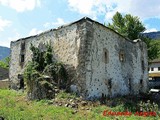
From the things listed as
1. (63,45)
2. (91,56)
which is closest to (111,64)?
(91,56)

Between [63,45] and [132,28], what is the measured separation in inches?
828

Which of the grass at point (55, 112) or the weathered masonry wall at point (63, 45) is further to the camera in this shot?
the weathered masonry wall at point (63, 45)

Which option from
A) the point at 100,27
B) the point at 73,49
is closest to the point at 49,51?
the point at 73,49

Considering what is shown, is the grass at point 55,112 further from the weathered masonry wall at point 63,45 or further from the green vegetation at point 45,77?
the weathered masonry wall at point 63,45

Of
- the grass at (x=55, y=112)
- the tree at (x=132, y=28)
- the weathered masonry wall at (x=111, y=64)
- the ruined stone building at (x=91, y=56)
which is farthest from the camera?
the tree at (x=132, y=28)

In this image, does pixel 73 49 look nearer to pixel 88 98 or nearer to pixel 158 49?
pixel 88 98

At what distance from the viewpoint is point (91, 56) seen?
19031 millimetres

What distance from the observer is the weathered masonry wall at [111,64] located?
750 inches

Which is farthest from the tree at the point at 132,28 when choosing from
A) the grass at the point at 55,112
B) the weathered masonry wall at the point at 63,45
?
the grass at the point at 55,112

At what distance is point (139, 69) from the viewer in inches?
1109

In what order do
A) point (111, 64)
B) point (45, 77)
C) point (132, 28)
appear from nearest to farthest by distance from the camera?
point (45, 77) → point (111, 64) → point (132, 28)

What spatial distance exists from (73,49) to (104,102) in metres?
4.73

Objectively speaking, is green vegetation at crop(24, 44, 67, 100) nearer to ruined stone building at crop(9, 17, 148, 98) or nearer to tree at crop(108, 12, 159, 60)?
ruined stone building at crop(9, 17, 148, 98)

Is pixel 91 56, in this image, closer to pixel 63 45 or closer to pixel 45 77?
pixel 63 45
